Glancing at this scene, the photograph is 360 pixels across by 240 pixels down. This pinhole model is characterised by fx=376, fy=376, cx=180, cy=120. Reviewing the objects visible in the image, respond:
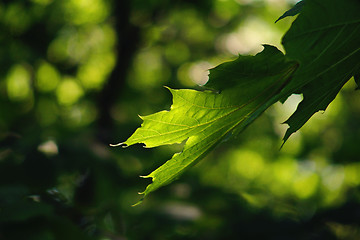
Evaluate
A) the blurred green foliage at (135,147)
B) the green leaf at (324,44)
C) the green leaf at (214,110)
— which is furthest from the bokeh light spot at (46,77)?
the green leaf at (324,44)

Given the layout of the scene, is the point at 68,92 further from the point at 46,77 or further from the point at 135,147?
the point at 135,147

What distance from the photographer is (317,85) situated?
60 cm

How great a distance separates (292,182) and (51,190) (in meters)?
3.18

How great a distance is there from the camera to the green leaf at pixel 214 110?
1.91 feet

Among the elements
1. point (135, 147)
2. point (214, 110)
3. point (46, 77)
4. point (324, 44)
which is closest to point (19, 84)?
point (46, 77)

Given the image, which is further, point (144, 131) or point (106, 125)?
point (106, 125)

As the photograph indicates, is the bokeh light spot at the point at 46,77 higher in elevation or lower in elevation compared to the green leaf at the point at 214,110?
higher

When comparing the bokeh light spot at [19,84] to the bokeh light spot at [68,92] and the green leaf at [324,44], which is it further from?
the green leaf at [324,44]

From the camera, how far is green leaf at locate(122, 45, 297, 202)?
1.91ft

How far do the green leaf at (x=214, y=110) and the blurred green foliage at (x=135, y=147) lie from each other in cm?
64

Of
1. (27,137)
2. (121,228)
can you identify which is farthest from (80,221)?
(27,137)

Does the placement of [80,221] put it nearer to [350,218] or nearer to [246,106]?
[350,218]

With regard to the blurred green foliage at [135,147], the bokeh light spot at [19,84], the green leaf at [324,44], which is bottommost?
the green leaf at [324,44]

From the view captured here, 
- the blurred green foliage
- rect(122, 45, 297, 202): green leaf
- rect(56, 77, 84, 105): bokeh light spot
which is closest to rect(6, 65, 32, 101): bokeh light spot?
the blurred green foliage
